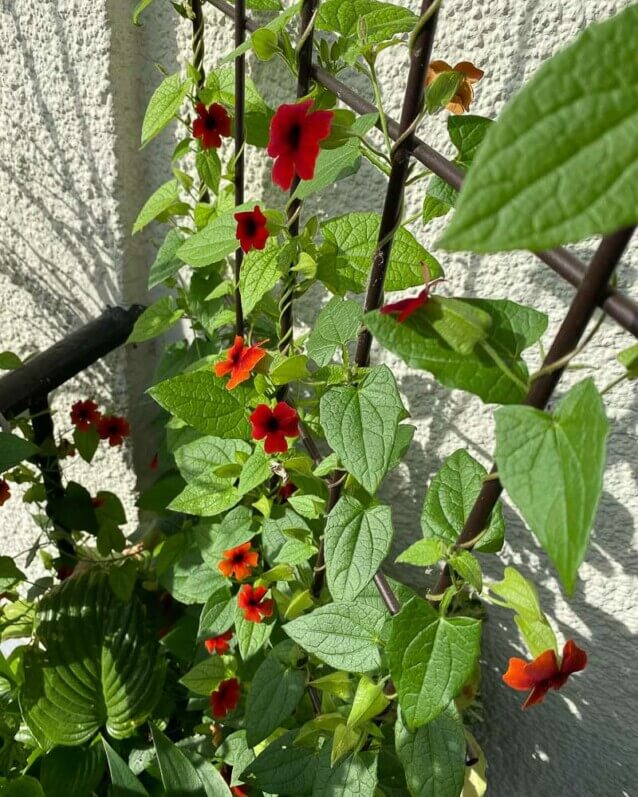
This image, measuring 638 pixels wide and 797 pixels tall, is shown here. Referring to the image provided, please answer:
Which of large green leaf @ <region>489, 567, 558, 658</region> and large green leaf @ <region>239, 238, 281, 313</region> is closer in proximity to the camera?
large green leaf @ <region>489, 567, 558, 658</region>

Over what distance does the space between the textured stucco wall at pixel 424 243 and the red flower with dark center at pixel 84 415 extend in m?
0.08

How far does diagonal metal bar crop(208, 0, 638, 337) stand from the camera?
30cm

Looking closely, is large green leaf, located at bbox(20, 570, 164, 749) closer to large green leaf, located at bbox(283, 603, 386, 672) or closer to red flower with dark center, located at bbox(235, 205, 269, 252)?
large green leaf, located at bbox(283, 603, 386, 672)

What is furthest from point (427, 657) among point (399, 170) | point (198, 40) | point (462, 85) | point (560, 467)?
point (198, 40)

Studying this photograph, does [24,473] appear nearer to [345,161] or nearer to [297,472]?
[297,472]

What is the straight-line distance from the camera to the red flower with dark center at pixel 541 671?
0.50m

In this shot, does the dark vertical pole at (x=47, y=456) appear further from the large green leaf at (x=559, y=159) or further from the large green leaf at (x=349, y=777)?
the large green leaf at (x=559, y=159)

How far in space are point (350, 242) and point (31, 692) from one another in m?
0.88

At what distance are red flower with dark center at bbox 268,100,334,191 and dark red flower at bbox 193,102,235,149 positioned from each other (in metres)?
0.33

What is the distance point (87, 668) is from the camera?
1.06m

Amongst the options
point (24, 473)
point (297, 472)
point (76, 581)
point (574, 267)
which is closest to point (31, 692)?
point (76, 581)

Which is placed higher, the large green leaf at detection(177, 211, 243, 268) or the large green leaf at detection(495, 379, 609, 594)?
the large green leaf at detection(177, 211, 243, 268)

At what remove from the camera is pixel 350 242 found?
0.67 meters

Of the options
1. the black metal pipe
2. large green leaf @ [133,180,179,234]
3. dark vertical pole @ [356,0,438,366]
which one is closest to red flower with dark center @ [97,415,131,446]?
the black metal pipe
